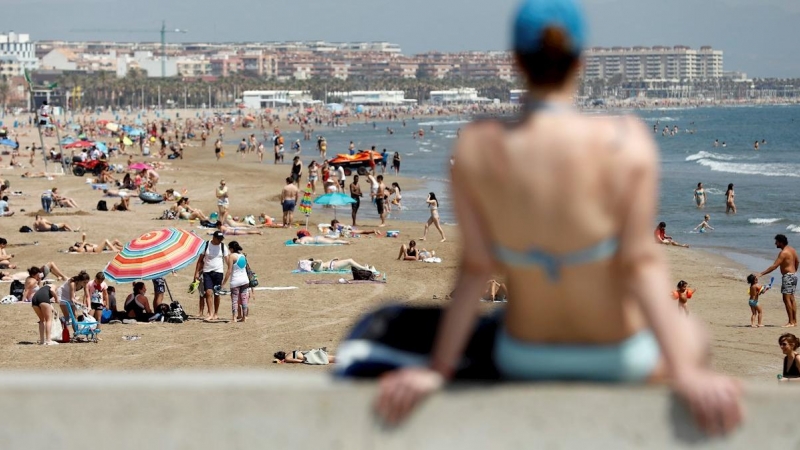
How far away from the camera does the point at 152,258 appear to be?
46.0ft

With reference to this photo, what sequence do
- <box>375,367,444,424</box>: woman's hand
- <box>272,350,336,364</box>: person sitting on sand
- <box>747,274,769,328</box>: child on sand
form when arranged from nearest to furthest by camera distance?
<box>375,367,444,424</box>: woman's hand < <box>272,350,336,364</box>: person sitting on sand < <box>747,274,769,328</box>: child on sand

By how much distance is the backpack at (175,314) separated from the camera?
14.4 meters

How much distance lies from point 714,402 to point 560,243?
0.42 meters

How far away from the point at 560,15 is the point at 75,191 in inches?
1278

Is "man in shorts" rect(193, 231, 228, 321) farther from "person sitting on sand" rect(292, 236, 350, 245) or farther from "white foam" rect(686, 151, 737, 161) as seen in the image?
"white foam" rect(686, 151, 737, 161)

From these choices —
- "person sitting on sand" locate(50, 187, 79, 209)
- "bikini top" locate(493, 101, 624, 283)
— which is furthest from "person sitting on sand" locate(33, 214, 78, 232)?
"bikini top" locate(493, 101, 624, 283)

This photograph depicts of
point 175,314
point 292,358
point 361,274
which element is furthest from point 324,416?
point 361,274

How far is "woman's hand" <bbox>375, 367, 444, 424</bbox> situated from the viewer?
2293 mm

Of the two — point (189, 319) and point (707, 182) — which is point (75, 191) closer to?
point (189, 319)

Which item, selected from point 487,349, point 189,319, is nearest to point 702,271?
point 189,319

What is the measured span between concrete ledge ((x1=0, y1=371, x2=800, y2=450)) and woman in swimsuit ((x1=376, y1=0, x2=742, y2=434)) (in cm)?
7

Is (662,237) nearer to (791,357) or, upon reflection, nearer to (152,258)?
(152,258)

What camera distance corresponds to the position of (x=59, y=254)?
811 inches

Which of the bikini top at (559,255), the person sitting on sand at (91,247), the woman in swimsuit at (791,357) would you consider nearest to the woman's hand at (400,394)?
the bikini top at (559,255)
